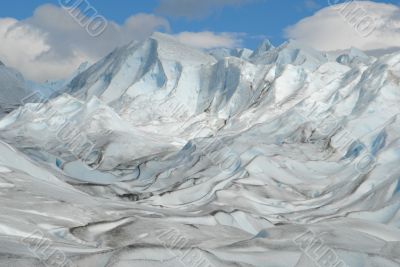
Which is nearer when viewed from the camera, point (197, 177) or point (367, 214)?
point (367, 214)

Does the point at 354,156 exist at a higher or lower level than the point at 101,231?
higher

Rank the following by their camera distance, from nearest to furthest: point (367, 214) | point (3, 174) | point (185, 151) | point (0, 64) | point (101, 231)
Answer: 1. point (101, 231)
2. point (3, 174)
3. point (367, 214)
4. point (185, 151)
5. point (0, 64)

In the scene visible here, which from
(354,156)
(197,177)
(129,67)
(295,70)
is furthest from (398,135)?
(129,67)

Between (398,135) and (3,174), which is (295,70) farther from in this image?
(3,174)

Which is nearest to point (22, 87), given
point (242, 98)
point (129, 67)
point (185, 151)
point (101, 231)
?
point (129, 67)

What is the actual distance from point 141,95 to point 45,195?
52.1 m

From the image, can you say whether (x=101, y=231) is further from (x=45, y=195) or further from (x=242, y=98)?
Answer: (x=242, y=98)

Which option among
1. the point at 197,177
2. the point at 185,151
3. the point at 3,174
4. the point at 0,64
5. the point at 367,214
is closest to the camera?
the point at 3,174

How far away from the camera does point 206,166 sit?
33.4 m

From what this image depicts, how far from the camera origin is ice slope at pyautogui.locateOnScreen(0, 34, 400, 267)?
31.1ft

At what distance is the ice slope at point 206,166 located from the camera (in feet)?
31.1

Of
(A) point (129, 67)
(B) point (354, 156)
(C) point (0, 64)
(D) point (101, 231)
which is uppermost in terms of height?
(C) point (0, 64)

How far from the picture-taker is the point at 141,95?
6944 cm

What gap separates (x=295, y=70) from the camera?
2500 inches
